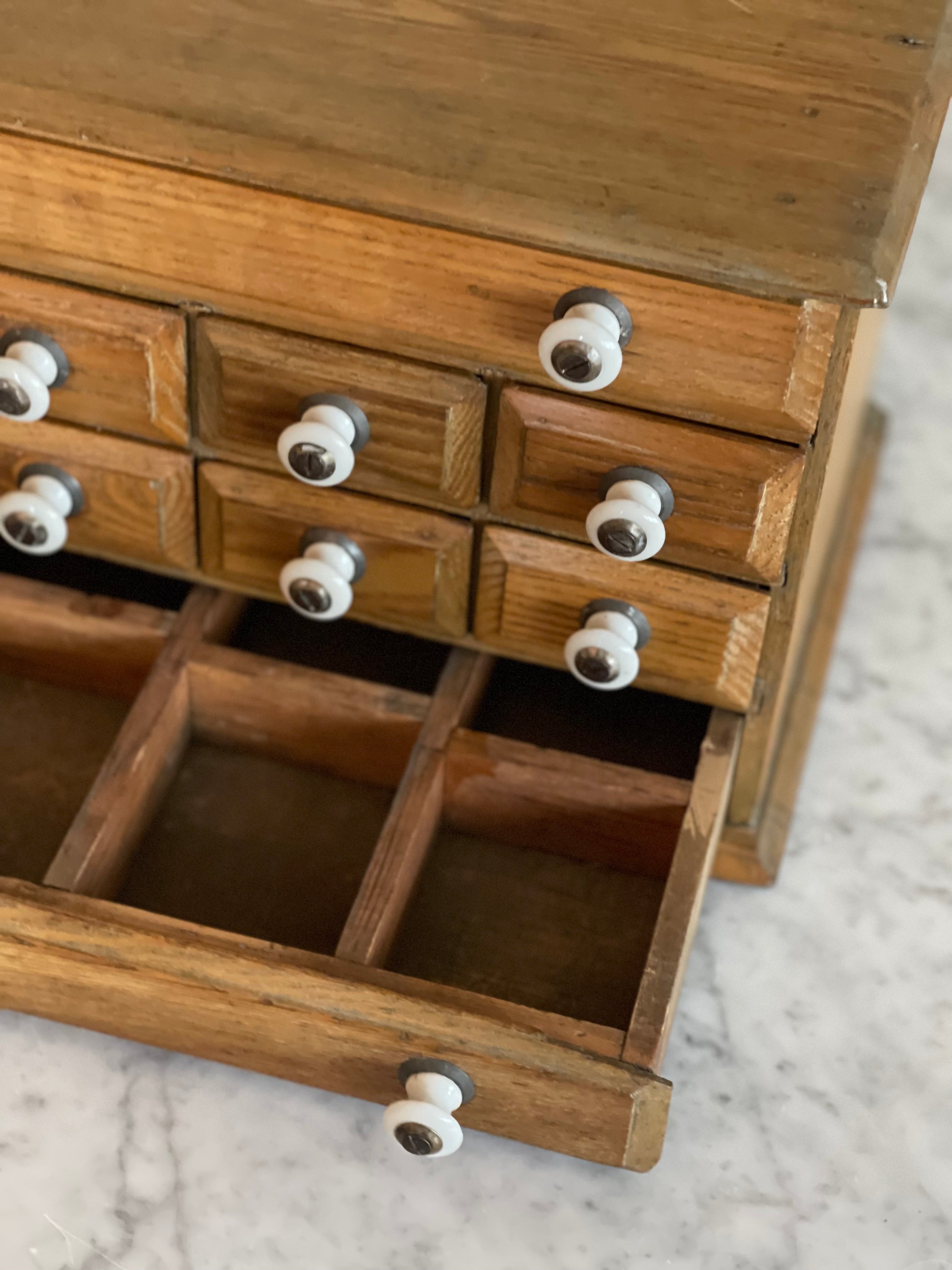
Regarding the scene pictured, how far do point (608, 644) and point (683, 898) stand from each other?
158mm

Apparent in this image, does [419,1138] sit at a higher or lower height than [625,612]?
lower

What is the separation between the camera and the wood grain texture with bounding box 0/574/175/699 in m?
1.12

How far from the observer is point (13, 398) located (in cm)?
99

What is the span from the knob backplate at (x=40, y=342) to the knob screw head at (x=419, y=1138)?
48cm

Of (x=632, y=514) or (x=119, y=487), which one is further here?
(x=119, y=487)

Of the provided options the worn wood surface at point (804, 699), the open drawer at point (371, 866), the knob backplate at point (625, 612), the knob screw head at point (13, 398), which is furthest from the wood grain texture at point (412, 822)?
the knob screw head at point (13, 398)

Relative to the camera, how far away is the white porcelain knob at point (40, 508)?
107 centimetres

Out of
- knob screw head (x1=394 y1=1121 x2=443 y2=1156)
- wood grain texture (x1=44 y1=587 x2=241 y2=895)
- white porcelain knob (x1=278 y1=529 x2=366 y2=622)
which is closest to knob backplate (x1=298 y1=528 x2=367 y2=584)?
white porcelain knob (x1=278 y1=529 x2=366 y2=622)

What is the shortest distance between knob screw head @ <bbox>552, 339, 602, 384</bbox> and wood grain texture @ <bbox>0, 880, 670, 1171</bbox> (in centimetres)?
35

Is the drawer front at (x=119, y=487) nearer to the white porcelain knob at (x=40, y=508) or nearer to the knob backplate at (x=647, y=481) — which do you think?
the white porcelain knob at (x=40, y=508)

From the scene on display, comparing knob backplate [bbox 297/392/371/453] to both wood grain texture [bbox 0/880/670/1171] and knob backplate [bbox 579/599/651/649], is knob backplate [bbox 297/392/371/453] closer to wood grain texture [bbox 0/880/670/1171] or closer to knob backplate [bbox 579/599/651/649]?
knob backplate [bbox 579/599/651/649]

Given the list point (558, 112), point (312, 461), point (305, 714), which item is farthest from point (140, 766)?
point (558, 112)

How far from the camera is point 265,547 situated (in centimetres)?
109

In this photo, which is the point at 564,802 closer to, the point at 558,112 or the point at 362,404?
the point at 362,404
